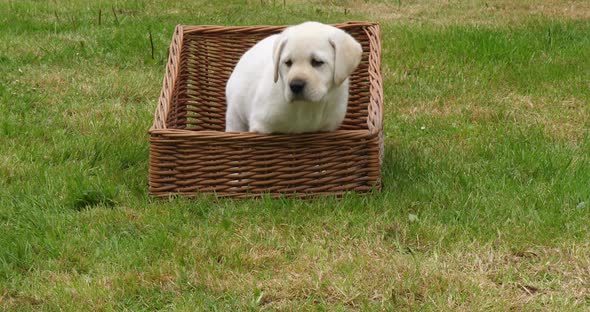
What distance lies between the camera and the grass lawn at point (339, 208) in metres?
2.94

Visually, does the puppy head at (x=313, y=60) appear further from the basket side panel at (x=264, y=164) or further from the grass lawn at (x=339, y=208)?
the grass lawn at (x=339, y=208)

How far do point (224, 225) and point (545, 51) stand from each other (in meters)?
3.73

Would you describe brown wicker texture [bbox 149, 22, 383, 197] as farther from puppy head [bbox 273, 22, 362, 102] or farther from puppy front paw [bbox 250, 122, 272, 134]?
puppy head [bbox 273, 22, 362, 102]

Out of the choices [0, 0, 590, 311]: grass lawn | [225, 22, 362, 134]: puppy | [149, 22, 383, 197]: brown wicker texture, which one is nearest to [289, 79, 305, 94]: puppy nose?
[225, 22, 362, 134]: puppy

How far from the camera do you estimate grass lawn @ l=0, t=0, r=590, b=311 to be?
9.65ft

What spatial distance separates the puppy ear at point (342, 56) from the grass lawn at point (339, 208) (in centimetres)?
54

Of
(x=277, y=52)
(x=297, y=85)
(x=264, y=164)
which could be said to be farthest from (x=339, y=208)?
(x=277, y=52)

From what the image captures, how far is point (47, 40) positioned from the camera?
22.6ft

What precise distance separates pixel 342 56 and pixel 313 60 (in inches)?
4.9

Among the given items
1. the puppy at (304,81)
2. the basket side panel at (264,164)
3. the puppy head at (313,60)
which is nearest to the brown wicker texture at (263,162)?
the basket side panel at (264,164)

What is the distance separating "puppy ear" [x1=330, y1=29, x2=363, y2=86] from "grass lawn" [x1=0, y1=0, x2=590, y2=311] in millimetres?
540

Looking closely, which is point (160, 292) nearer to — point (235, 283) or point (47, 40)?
point (235, 283)

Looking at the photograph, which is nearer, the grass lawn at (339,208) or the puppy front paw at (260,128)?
the grass lawn at (339,208)

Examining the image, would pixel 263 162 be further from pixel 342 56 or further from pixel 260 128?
pixel 342 56
